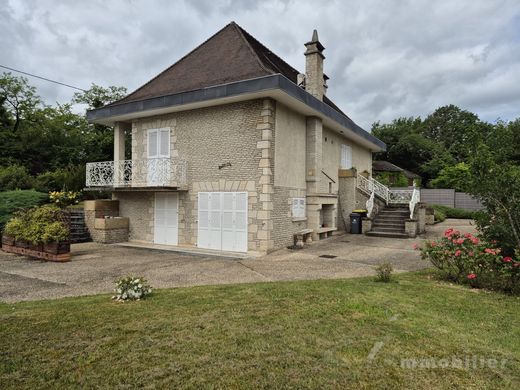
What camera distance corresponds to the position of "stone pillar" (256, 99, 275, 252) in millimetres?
10180

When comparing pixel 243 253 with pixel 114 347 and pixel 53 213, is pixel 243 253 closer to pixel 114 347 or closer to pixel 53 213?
pixel 53 213

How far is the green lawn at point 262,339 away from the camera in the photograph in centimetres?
291

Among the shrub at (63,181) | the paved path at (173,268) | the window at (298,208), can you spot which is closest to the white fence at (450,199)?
the paved path at (173,268)

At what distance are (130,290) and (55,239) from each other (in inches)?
198

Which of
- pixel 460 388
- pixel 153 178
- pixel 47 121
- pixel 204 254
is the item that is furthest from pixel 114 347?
pixel 47 121

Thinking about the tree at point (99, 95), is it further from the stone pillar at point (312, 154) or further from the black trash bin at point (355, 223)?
the black trash bin at point (355, 223)

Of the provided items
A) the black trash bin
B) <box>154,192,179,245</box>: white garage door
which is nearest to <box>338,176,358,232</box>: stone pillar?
the black trash bin

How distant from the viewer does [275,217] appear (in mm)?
10648

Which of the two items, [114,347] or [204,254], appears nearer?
[114,347]

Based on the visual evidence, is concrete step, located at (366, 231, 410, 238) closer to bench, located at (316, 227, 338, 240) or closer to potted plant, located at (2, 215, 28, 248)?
bench, located at (316, 227, 338, 240)

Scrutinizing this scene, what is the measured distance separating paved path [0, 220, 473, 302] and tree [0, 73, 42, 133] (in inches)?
901

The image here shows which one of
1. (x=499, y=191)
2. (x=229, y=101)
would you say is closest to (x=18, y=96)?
(x=229, y=101)

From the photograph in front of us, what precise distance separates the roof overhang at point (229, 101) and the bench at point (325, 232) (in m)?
4.28

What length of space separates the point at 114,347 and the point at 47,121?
1152 inches
